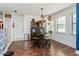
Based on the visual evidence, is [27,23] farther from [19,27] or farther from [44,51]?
[44,51]

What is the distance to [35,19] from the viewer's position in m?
12.8

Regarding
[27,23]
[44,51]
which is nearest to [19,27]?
[27,23]

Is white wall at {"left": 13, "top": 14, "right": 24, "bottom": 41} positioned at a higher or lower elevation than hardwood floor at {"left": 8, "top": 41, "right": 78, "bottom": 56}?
higher

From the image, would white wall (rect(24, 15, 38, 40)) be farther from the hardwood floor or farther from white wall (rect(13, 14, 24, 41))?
the hardwood floor

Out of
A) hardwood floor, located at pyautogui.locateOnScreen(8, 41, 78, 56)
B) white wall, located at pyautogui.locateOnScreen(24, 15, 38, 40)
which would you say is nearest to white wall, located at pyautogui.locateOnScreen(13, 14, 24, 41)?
white wall, located at pyautogui.locateOnScreen(24, 15, 38, 40)

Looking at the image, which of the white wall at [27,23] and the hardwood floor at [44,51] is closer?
the hardwood floor at [44,51]

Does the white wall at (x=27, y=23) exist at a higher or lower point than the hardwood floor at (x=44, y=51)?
higher

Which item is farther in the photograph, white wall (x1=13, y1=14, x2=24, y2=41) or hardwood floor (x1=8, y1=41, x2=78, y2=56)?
white wall (x1=13, y1=14, x2=24, y2=41)

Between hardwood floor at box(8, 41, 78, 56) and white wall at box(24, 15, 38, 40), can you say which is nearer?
hardwood floor at box(8, 41, 78, 56)

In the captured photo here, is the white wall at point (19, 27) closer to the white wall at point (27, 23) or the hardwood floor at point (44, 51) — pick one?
the white wall at point (27, 23)

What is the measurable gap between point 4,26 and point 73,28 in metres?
5.43

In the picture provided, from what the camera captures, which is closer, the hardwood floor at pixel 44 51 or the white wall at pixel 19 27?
the hardwood floor at pixel 44 51

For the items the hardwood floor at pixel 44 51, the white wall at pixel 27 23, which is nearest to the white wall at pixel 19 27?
the white wall at pixel 27 23

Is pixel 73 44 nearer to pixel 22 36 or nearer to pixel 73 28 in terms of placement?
pixel 73 28
